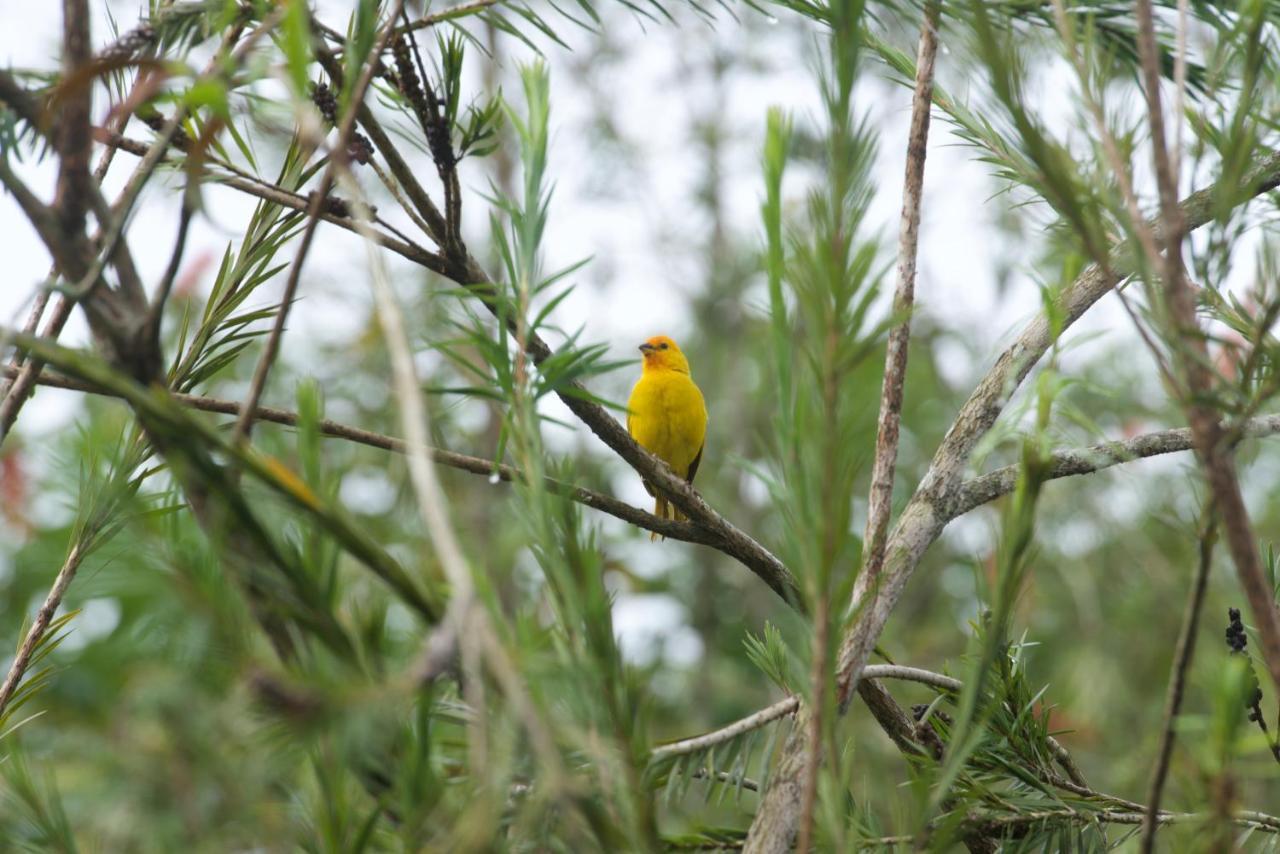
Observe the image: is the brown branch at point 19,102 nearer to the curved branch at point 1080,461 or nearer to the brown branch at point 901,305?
the brown branch at point 901,305

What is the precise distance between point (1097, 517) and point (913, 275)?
805cm

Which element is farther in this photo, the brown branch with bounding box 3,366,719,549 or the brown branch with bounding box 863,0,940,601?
the brown branch with bounding box 3,366,719,549

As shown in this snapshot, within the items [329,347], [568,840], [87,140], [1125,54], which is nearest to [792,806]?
[568,840]

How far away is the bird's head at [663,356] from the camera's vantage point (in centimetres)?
514

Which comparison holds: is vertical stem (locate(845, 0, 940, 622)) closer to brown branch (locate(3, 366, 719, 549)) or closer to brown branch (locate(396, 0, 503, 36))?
brown branch (locate(3, 366, 719, 549))

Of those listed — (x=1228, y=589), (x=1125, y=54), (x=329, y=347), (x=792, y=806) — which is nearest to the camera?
(x=792, y=806)

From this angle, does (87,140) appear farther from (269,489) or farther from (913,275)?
(913,275)

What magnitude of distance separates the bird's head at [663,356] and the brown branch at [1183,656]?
13.9ft

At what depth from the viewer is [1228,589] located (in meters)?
7.47

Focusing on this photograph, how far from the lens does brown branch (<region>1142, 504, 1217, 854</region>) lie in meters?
0.77

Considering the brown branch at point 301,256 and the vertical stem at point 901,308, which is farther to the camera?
the vertical stem at point 901,308

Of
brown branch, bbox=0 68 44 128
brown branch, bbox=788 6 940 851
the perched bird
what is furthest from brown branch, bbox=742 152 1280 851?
the perched bird

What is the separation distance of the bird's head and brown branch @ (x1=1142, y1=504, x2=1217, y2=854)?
13.9ft

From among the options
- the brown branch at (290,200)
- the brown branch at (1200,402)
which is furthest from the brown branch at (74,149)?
the brown branch at (1200,402)
